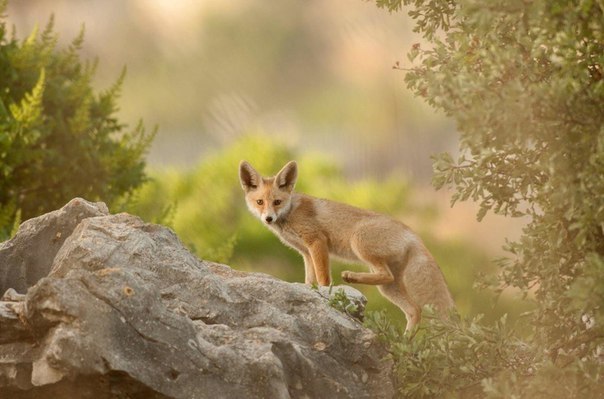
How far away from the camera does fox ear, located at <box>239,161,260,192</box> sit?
40.7 feet

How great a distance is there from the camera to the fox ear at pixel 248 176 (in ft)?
40.7

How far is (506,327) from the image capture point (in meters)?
8.30

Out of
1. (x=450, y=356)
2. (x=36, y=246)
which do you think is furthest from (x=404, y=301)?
(x=36, y=246)

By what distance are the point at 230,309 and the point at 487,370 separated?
1.92 meters

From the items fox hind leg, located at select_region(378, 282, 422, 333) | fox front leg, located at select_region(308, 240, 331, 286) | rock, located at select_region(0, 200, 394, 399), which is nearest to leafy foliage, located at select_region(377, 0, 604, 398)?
rock, located at select_region(0, 200, 394, 399)

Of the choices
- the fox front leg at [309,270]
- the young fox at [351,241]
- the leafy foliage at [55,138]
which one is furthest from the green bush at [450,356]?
the leafy foliage at [55,138]

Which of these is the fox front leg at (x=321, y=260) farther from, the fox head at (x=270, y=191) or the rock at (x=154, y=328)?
the rock at (x=154, y=328)

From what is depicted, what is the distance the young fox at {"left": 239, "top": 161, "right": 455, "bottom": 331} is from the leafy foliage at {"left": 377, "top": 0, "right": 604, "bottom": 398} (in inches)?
101

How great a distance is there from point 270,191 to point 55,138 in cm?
318

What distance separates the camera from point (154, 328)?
686 cm

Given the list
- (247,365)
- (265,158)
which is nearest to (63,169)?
(247,365)

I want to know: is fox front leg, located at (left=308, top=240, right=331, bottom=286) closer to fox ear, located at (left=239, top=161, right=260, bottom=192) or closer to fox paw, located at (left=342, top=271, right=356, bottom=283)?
fox paw, located at (left=342, top=271, right=356, bottom=283)

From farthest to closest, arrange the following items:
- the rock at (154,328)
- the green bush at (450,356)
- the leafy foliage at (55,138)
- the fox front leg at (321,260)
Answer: the leafy foliage at (55,138) → the fox front leg at (321,260) → the green bush at (450,356) → the rock at (154,328)

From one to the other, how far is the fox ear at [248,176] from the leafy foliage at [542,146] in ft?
14.1
